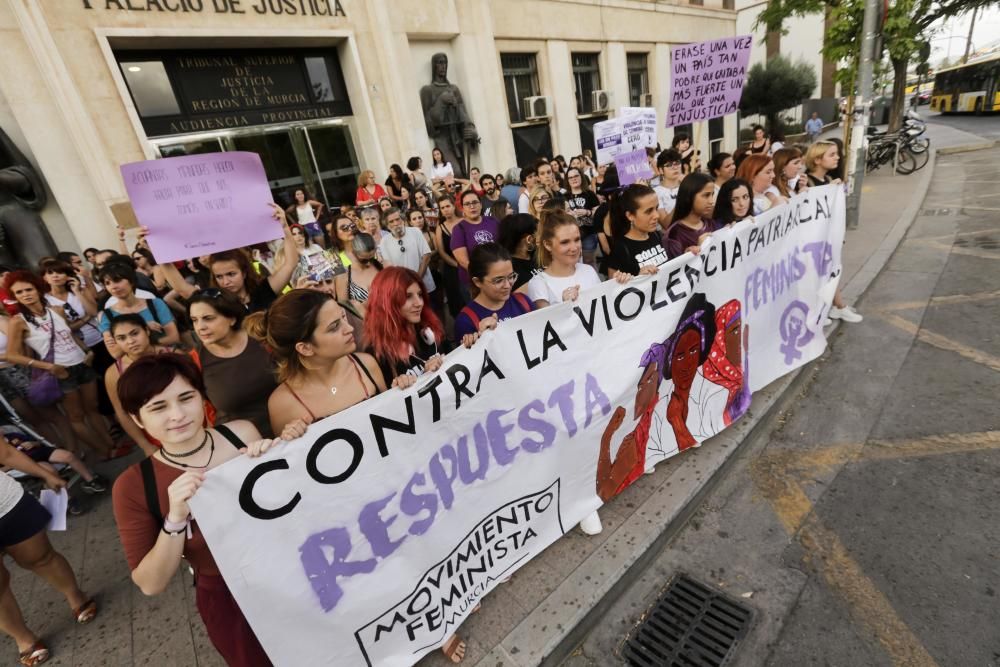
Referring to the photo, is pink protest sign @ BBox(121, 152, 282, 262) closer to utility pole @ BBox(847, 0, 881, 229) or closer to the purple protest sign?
the purple protest sign

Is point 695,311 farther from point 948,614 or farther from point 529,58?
point 529,58

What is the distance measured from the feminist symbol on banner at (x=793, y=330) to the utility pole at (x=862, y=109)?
4.90m

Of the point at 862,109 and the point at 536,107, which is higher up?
the point at 536,107

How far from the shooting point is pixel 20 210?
22.4ft

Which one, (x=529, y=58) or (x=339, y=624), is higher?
(x=529, y=58)

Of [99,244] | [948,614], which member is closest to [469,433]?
[948,614]

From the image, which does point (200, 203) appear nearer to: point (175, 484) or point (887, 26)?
point (175, 484)

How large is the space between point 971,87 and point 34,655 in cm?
3774

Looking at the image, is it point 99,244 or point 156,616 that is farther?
point 99,244

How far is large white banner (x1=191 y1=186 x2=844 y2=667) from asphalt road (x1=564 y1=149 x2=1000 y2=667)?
0.48 m

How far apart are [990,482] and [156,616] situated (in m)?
4.70

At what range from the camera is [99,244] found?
24.1ft

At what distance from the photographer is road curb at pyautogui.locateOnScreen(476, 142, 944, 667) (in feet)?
6.87

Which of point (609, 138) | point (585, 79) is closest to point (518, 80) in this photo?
point (585, 79)
